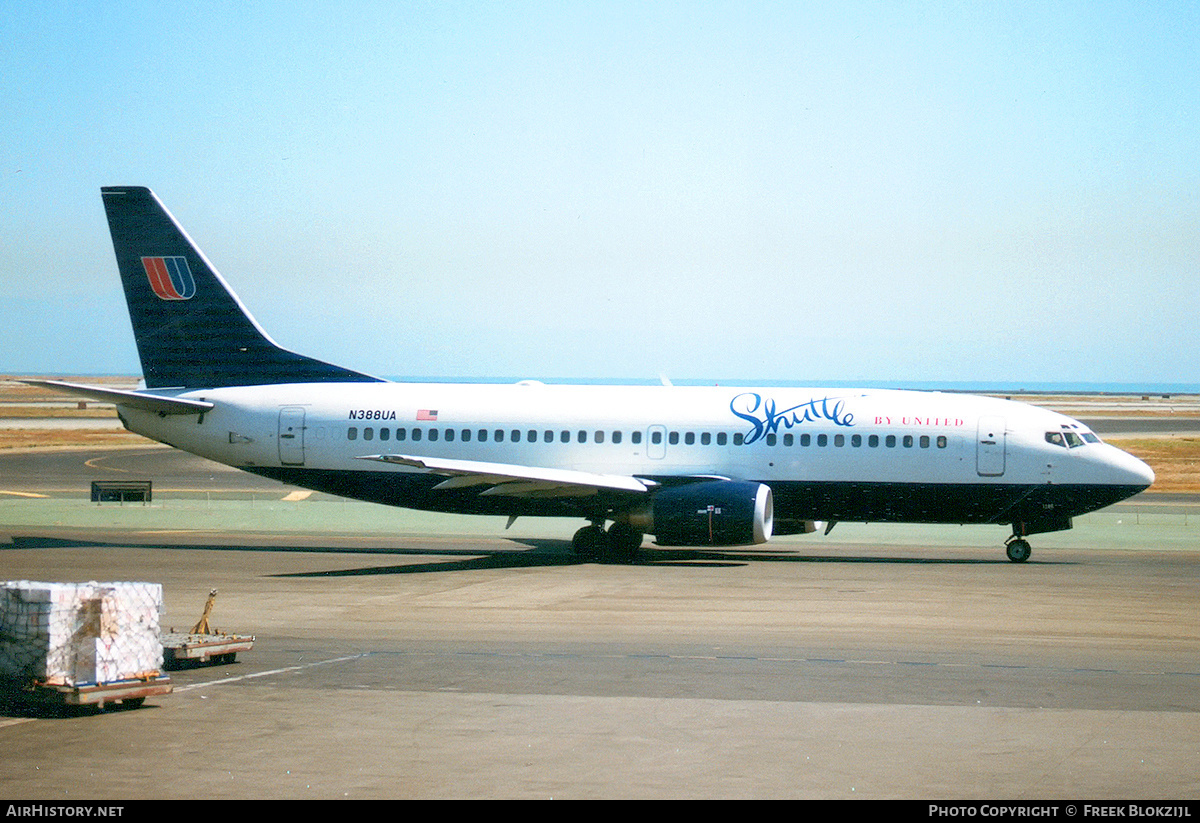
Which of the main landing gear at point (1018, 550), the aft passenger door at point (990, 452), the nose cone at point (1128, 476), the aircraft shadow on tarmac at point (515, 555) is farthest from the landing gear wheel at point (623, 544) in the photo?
the nose cone at point (1128, 476)

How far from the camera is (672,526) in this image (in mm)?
30078

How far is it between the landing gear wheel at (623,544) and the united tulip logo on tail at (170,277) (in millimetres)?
13230

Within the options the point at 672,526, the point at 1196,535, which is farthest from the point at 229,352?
the point at 1196,535

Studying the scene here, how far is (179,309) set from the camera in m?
35.1

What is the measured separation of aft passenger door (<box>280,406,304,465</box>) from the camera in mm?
33688

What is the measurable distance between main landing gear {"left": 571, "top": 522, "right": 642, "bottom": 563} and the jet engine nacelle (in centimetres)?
141

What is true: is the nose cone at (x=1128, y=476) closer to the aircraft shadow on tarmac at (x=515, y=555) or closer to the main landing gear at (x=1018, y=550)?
the aircraft shadow on tarmac at (x=515, y=555)

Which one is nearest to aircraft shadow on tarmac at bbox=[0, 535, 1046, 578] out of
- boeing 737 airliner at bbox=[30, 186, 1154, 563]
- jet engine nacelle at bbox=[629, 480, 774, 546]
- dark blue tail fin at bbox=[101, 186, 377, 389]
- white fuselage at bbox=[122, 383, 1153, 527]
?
boeing 737 airliner at bbox=[30, 186, 1154, 563]

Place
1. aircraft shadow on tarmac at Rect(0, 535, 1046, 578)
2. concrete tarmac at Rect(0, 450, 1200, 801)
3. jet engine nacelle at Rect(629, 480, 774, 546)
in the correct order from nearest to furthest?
concrete tarmac at Rect(0, 450, 1200, 801), jet engine nacelle at Rect(629, 480, 774, 546), aircraft shadow on tarmac at Rect(0, 535, 1046, 578)

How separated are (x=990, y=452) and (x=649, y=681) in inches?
668

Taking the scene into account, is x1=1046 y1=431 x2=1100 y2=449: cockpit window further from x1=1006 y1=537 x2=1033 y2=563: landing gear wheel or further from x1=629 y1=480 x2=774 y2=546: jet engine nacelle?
x1=629 y1=480 x2=774 y2=546: jet engine nacelle

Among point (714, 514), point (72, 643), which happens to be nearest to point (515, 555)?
point (714, 514)

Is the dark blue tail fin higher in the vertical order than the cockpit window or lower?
higher

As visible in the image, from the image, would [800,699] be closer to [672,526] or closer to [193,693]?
[193,693]
